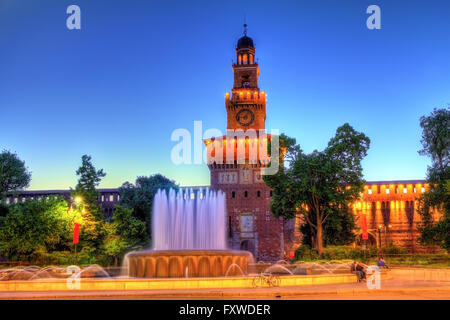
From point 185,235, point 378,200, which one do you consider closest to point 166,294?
point 185,235

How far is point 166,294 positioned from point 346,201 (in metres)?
22.6

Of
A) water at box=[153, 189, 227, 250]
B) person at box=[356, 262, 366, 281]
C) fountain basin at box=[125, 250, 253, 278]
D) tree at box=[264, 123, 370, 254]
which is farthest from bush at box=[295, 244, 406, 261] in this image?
fountain basin at box=[125, 250, 253, 278]

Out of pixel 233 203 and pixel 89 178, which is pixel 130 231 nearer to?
pixel 89 178

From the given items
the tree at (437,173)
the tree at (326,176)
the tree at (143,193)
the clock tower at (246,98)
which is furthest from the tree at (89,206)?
the tree at (437,173)

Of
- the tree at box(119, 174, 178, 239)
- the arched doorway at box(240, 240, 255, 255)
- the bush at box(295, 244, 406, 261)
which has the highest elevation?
the tree at box(119, 174, 178, 239)

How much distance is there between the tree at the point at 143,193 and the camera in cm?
5006

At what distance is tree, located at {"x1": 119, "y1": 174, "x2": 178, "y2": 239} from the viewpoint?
50062 mm

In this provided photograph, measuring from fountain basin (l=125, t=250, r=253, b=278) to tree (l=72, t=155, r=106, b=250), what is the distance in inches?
650

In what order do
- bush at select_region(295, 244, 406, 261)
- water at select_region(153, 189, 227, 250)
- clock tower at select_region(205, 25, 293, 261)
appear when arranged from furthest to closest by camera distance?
clock tower at select_region(205, 25, 293, 261), water at select_region(153, 189, 227, 250), bush at select_region(295, 244, 406, 261)

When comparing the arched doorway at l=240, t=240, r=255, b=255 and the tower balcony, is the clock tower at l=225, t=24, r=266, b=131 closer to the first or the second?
the tower balcony

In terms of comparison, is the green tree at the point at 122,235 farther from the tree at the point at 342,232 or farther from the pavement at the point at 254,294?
the pavement at the point at 254,294

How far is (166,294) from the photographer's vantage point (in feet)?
47.9

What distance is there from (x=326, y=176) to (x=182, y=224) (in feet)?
37.4

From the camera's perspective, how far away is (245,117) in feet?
187
